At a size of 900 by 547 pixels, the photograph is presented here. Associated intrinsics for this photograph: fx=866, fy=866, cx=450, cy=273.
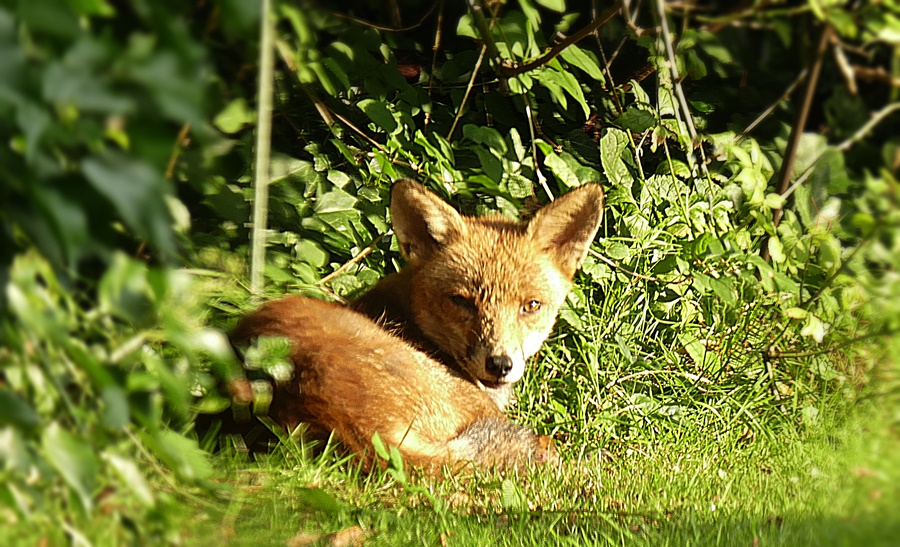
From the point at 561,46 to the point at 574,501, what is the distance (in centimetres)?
253

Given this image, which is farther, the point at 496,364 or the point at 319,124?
the point at 319,124

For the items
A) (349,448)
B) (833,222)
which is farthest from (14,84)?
(833,222)

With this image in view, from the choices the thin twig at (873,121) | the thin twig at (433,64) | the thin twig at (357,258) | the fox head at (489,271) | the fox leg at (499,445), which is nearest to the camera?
the thin twig at (873,121)

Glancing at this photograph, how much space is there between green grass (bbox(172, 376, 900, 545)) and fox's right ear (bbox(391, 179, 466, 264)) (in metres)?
1.45

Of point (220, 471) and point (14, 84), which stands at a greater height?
point (14, 84)

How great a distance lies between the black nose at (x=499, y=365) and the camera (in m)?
4.53

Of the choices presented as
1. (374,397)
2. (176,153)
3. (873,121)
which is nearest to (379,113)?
(374,397)

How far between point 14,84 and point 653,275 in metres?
4.21

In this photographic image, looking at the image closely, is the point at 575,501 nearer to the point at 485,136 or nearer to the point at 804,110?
the point at 804,110

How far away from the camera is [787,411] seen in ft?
15.6

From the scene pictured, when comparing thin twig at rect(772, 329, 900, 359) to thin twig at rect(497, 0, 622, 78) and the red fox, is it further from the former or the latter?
thin twig at rect(497, 0, 622, 78)

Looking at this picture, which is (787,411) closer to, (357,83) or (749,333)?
(749,333)

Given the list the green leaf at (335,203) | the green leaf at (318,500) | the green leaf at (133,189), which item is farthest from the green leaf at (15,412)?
the green leaf at (335,203)

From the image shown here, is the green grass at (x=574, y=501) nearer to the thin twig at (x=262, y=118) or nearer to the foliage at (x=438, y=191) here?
the foliage at (x=438, y=191)
